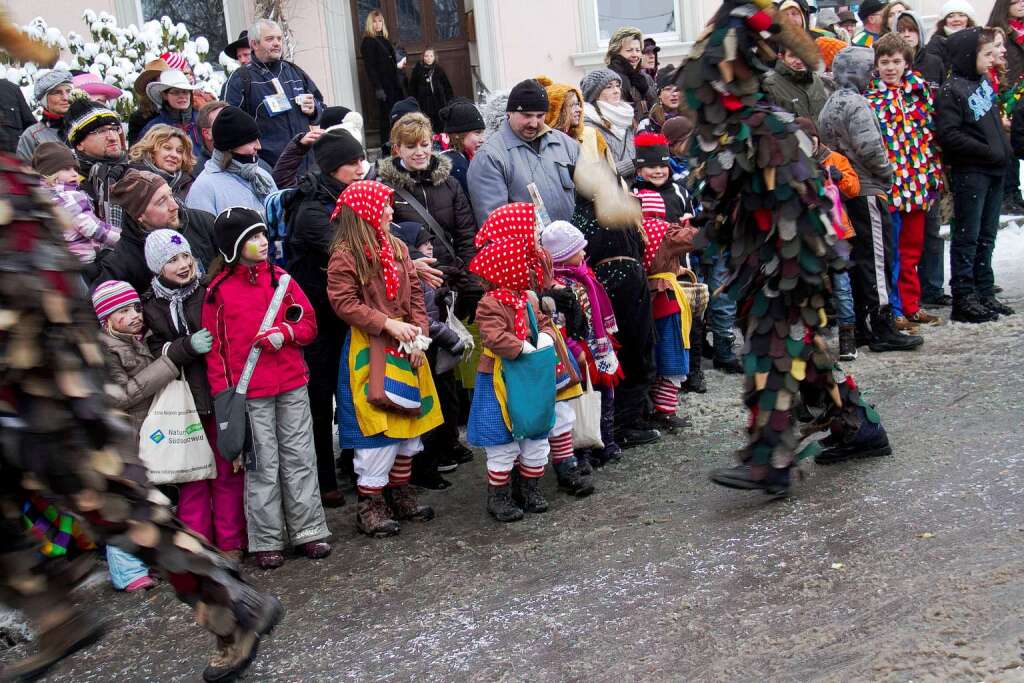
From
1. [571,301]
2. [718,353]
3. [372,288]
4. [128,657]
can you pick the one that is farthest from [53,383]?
[718,353]

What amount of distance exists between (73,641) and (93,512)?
Answer: 1.22 ft

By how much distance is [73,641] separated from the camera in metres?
3.26

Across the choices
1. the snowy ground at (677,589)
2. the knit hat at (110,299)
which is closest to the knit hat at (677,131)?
the snowy ground at (677,589)

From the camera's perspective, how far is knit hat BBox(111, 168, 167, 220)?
5555 millimetres

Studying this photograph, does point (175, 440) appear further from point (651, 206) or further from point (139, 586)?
point (651, 206)

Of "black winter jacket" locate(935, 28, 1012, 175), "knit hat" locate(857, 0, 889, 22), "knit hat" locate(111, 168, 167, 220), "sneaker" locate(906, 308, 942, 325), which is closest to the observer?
"knit hat" locate(111, 168, 167, 220)

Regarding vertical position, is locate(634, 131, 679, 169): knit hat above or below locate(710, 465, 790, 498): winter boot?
above

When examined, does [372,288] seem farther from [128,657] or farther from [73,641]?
[73,641]

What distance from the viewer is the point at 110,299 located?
5.19 meters

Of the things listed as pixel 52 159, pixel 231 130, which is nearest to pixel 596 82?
pixel 231 130

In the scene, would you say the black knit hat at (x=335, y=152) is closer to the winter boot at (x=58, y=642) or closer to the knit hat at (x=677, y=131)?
the knit hat at (x=677, y=131)

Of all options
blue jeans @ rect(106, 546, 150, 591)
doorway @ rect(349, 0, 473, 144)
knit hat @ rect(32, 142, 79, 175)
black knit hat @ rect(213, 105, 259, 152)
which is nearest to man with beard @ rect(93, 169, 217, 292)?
knit hat @ rect(32, 142, 79, 175)

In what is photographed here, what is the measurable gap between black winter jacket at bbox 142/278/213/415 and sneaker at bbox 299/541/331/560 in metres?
0.79

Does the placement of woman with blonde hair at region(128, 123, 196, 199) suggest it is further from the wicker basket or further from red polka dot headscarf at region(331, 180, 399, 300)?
the wicker basket
